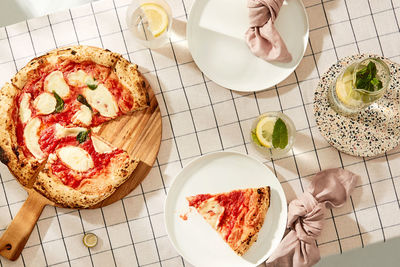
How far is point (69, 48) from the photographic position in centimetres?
271

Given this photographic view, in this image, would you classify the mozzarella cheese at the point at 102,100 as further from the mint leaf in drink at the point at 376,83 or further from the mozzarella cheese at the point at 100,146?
the mint leaf in drink at the point at 376,83

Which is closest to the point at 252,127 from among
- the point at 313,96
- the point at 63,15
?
the point at 313,96

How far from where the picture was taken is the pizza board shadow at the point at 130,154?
277 cm

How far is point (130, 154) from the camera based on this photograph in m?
2.77

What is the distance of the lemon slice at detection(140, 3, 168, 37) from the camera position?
2723 mm

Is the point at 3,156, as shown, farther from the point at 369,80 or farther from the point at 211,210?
the point at 369,80

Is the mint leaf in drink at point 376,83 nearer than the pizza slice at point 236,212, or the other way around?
the mint leaf in drink at point 376,83

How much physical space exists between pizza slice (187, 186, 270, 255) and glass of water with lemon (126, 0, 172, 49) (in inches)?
Answer: 37.1

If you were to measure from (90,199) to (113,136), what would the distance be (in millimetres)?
389

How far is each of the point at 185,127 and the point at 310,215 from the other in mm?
881

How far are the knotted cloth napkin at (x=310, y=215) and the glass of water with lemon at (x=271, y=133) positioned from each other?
276mm

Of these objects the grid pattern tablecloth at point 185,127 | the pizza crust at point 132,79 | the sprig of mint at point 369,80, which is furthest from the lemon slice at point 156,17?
the sprig of mint at point 369,80

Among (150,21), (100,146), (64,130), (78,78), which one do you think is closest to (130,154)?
(100,146)

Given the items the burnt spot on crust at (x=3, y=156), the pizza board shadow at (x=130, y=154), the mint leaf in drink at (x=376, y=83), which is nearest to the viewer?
the mint leaf in drink at (x=376, y=83)
